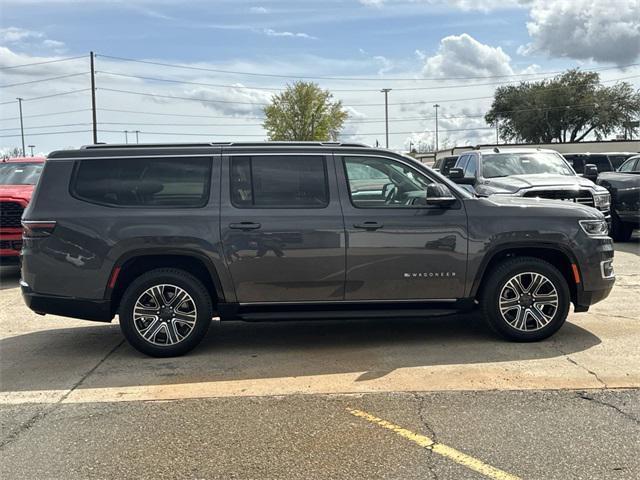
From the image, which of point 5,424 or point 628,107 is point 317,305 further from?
point 628,107

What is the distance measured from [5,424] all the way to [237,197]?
8.27 ft

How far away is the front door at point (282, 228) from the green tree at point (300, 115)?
5809cm

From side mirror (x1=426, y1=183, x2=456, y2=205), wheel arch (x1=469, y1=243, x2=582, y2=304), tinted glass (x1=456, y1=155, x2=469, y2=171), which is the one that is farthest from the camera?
tinted glass (x1=456, y1=155, x2=469, y2=171)

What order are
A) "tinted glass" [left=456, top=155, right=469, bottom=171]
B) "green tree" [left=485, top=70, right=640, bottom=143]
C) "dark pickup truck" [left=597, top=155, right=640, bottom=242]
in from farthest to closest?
1. "green tree" [left=485, top=70, right=640, bottom=143]
2. "tinted glass" [left=456, top=155, right=469, bottom=171]
3. "dark pickup truck" [left=597, top=155, right=640, bottom=242]

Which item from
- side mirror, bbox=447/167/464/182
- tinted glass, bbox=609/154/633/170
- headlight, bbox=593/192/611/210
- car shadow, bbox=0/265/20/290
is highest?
tinted glass, bbox=609/154/633/170

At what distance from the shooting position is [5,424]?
405 cm

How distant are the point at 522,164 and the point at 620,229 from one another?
3.31 metres

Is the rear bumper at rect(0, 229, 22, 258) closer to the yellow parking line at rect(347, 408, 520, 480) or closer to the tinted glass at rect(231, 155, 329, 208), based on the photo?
the tinted glass at rect(231, 155, 329, 208)

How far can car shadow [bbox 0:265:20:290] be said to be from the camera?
916cm

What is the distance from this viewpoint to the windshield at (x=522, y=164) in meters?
11.3

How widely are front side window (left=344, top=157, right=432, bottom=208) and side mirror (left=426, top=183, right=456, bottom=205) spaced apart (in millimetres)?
154

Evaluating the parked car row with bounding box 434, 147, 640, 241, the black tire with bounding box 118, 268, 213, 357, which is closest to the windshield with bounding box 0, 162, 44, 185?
the black tire with bounding box 118, 268, 213, 357

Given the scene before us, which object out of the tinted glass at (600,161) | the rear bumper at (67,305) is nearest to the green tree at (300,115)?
the tinted glass at (600,161)

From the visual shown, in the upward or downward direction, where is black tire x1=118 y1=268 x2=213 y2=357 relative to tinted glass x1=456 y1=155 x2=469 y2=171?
downward
